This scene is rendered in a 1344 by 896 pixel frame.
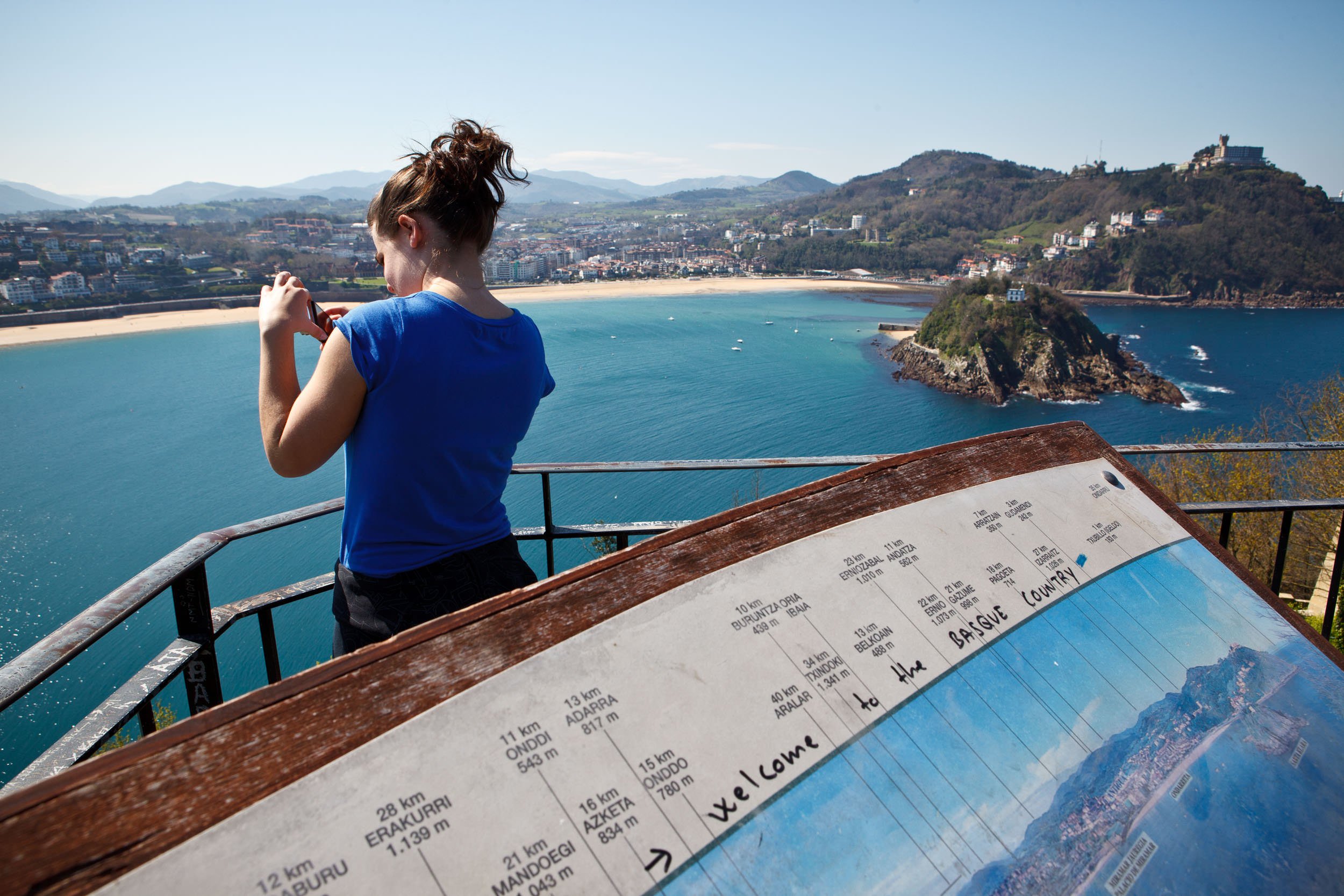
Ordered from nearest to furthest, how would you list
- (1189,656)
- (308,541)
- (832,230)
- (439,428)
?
(439,428) < (1189,656) < (308,541) < (832,230)

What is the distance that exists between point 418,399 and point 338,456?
87.6 feet

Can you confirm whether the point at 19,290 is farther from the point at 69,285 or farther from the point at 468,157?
the point at 468,157

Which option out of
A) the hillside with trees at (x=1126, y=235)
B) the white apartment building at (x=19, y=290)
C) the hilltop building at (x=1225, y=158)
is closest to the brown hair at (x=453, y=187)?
the white apartment building at (x=19, y=290)

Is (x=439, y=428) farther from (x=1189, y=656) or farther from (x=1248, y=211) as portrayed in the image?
(x=1248, y=211)

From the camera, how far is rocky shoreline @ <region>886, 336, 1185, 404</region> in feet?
112

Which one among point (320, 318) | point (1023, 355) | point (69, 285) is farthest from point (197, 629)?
point (69, 285)

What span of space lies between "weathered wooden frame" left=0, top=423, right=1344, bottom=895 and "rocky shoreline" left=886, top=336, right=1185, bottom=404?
35733mm

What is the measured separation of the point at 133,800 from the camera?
623 millimetres

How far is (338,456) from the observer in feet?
83.2

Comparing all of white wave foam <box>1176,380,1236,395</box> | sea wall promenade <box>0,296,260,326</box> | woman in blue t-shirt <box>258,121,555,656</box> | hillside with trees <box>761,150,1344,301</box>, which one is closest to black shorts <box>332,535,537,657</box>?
woman in blue t-shirt <box>258,121,555,656</box>

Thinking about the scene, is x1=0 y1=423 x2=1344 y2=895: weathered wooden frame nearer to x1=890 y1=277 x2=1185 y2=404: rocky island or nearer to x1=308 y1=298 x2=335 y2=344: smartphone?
x1=308 y1=298 x2=335 y2=344: smartphone

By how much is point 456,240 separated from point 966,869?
1.11m

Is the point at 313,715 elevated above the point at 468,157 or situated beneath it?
situated beneath

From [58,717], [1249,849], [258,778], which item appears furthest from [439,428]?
[58,717]
